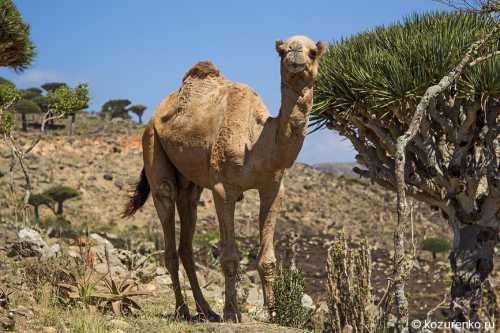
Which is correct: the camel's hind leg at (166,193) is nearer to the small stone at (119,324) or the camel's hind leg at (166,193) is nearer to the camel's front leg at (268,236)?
the small stone at (119,324)

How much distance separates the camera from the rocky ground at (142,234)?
6695 millimetres

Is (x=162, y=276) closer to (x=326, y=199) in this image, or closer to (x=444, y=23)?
(x=444, y=23)

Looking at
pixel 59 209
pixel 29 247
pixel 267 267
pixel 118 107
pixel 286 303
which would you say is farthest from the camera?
pixel 118 107

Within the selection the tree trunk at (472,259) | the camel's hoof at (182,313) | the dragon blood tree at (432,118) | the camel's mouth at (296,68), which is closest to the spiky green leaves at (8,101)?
the dragon blood tree at (432,118)

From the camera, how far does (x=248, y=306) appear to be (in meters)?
9.23

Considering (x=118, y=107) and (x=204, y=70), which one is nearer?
(x=204, y=70)

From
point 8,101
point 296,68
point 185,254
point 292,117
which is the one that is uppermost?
point 8,101

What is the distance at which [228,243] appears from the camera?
5.94m

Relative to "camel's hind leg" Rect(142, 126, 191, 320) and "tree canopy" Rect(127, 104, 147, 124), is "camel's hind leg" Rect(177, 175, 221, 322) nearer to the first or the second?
"camel's hind leg" Rect(142, 126, 191, 320)

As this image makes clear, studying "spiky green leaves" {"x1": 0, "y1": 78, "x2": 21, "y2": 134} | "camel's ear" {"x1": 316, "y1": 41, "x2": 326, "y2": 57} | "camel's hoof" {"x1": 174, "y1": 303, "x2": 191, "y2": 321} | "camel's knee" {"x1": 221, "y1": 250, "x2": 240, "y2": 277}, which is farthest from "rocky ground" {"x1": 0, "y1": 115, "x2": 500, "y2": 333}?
"spiky green leaves" {"x1": 0, "y1": 78, "x2": 21, "y2": 134}

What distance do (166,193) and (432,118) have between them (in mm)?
4760

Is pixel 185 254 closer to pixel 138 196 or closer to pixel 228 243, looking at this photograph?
pixel 138 196

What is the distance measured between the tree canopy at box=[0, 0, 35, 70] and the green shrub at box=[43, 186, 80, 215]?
47.1ft

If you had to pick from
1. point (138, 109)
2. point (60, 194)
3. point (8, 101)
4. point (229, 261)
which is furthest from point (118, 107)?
point (229, 261)
